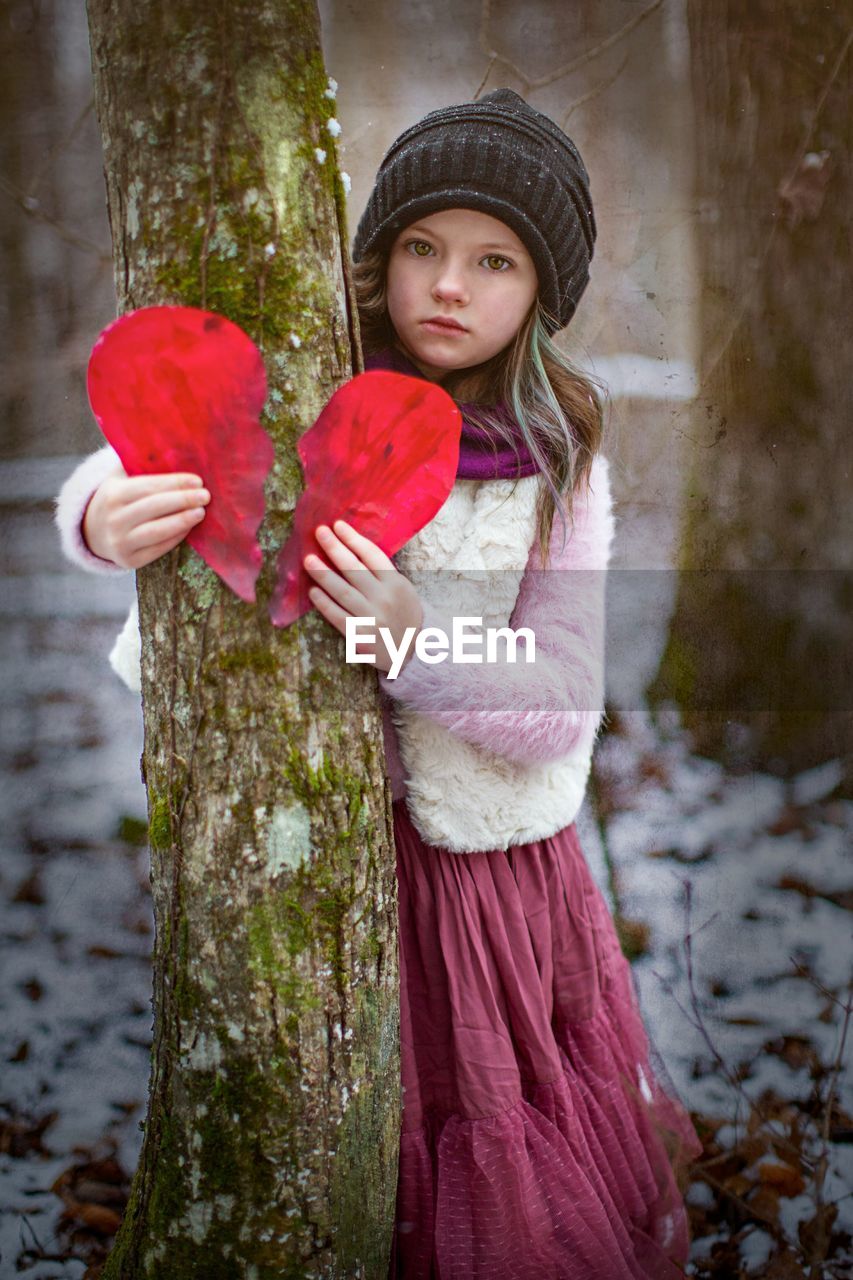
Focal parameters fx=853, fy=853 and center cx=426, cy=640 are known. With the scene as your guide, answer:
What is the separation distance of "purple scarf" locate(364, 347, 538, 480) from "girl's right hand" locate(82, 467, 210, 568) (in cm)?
35

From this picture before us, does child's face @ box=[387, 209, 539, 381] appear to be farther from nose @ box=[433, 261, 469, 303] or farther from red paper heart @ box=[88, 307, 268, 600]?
red paper heart @ box=[88, 307, 268, 600]

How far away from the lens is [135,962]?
1.68 meters

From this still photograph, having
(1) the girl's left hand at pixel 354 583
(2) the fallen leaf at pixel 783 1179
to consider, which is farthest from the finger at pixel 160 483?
(2) the fallen leaf at pixel 783 1179

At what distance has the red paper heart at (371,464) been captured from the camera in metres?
0.78

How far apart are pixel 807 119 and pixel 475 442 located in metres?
0.92

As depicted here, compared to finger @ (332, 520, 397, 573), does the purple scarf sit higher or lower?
higher

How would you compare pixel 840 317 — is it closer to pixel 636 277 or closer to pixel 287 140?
pixel 636 277

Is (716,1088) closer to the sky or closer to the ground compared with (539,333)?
closer to the ground

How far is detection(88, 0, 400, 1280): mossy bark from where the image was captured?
751 millimetres

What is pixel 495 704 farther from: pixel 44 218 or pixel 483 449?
pixel 44 218

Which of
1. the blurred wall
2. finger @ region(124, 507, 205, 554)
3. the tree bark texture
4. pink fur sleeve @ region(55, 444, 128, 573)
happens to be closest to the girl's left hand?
finger @ region(124, 507, 205, 554)

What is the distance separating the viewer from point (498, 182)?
958 millimetres

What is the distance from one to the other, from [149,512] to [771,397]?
3.89 ft

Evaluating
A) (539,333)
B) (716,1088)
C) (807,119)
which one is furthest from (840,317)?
(716,1088)
